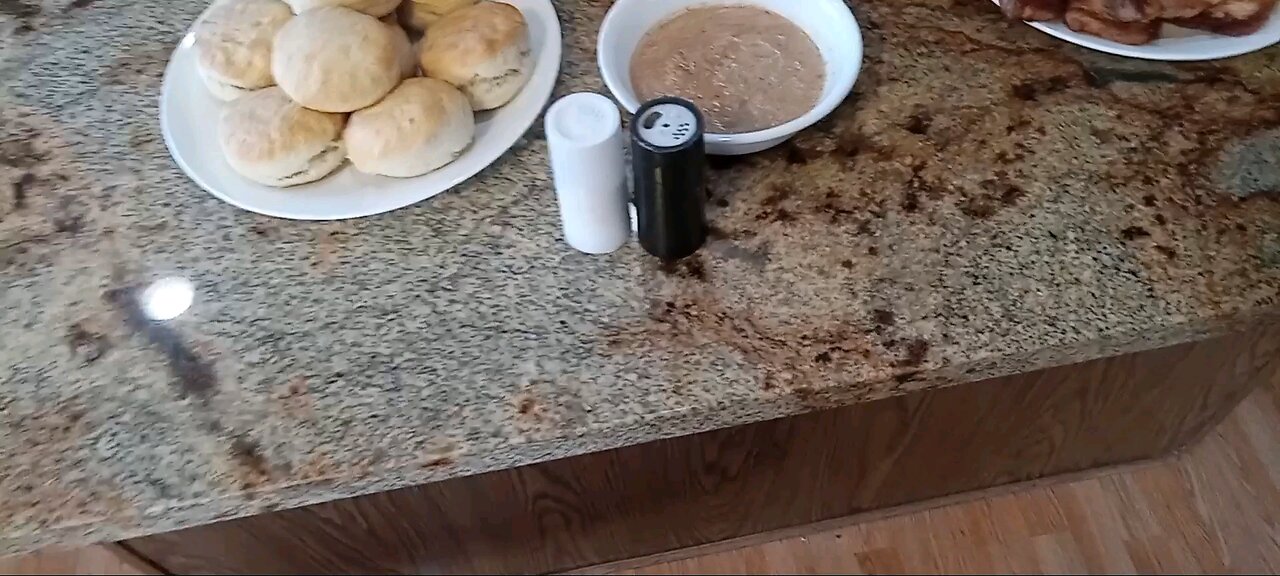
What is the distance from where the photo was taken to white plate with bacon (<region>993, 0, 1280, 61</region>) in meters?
0.76

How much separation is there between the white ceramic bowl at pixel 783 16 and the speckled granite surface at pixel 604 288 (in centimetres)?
4

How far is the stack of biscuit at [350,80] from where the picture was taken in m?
0.70

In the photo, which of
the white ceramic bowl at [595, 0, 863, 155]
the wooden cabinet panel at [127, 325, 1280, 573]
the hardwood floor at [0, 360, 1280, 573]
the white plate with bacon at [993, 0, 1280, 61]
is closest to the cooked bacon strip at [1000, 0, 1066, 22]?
the white plate with bacon at [993, 0, 1280, 61]

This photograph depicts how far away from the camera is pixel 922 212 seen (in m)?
0.71

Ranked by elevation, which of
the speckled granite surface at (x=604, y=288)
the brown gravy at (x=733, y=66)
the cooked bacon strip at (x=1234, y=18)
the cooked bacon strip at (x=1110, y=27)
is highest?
the cooked bacon strip at (x=1234, y=18)

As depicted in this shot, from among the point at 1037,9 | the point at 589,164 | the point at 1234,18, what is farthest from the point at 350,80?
the point at 1234,18

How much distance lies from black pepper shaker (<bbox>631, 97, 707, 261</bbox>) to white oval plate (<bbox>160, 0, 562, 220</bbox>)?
14cm

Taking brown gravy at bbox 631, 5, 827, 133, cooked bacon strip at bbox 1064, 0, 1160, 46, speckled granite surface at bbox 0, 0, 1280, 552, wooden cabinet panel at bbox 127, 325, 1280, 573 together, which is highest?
cooked bacon strip at bbox 1064, 0, 1160, 46

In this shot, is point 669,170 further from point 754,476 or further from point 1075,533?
point 1075,533

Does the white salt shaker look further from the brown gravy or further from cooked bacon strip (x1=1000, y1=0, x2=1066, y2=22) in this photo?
cooked bacon strip (x1=1000, y1=0, x2=1066, y2=22)

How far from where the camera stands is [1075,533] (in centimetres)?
123

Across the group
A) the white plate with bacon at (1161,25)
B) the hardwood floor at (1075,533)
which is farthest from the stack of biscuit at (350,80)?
the hardwood floor at (1075,533)

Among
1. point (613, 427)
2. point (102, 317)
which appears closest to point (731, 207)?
point (613, 427)

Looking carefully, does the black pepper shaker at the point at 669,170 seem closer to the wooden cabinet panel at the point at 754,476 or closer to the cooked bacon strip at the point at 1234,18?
the wooden cabinet panel at the point at 754,476
